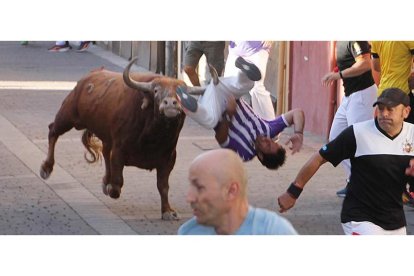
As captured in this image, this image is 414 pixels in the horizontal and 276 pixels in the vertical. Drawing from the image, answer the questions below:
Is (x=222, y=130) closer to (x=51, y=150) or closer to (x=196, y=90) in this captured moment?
(x=196, y=90)

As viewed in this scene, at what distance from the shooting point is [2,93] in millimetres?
12930

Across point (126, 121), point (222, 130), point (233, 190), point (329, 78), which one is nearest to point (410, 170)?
point (222, 130)

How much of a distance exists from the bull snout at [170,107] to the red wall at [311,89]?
2841mm

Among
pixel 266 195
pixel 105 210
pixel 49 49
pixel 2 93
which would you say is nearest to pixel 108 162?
pixel 105 210

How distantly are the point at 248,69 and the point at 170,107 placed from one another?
624 millimetres

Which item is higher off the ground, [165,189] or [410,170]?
[410,170]

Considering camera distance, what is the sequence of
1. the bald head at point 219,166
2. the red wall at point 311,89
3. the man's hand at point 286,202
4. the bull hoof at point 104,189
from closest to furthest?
the bald head at point 219,166
the man's hand at point 286,202
the bull hoof at point 104,189
the red wall at point 311,89

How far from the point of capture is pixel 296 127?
891 centimetres

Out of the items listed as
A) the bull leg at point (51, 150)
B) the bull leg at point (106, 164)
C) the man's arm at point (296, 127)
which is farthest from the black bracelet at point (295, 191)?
the bull leg at point (51, 150)

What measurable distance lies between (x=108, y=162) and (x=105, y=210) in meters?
0.41

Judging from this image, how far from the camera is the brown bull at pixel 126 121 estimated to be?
31.2 ft

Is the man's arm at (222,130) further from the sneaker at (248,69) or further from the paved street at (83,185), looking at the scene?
the paved street at (83,185)
